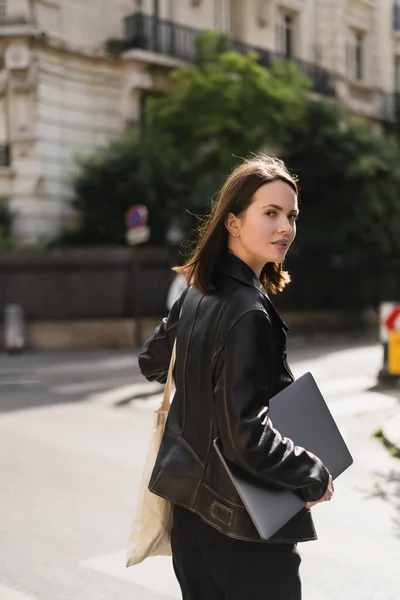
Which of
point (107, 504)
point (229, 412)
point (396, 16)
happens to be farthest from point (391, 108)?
point (229, 412)

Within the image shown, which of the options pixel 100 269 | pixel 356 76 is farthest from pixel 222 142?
pixel 356 76

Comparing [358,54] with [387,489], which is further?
[358,54]

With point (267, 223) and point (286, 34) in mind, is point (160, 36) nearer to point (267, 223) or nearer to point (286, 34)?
point (286, 34)

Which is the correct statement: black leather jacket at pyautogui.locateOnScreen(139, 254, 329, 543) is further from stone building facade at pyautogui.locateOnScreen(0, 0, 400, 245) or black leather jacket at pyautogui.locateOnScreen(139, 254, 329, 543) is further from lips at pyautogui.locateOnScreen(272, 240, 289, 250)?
stone building facade at pyautogui.locateOnScreen(0, 0, 400, 245)

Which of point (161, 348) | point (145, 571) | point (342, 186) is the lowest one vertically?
point (145, 571)

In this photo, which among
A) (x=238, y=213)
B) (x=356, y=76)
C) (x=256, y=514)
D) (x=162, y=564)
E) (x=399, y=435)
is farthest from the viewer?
(x=356, y=76)

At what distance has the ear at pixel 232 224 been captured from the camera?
2.19 m

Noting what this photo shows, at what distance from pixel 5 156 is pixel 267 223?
1914 centimetres

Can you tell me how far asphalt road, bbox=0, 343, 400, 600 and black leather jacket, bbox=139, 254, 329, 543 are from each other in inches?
75.7

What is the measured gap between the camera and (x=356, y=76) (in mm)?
29750

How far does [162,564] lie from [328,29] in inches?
1035

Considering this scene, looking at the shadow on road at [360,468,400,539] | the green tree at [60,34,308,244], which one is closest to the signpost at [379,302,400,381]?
the shadow on road at [360,468,400,539]

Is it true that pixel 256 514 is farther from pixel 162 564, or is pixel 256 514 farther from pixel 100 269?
pixel 100 269

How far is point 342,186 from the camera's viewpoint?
21.1m
